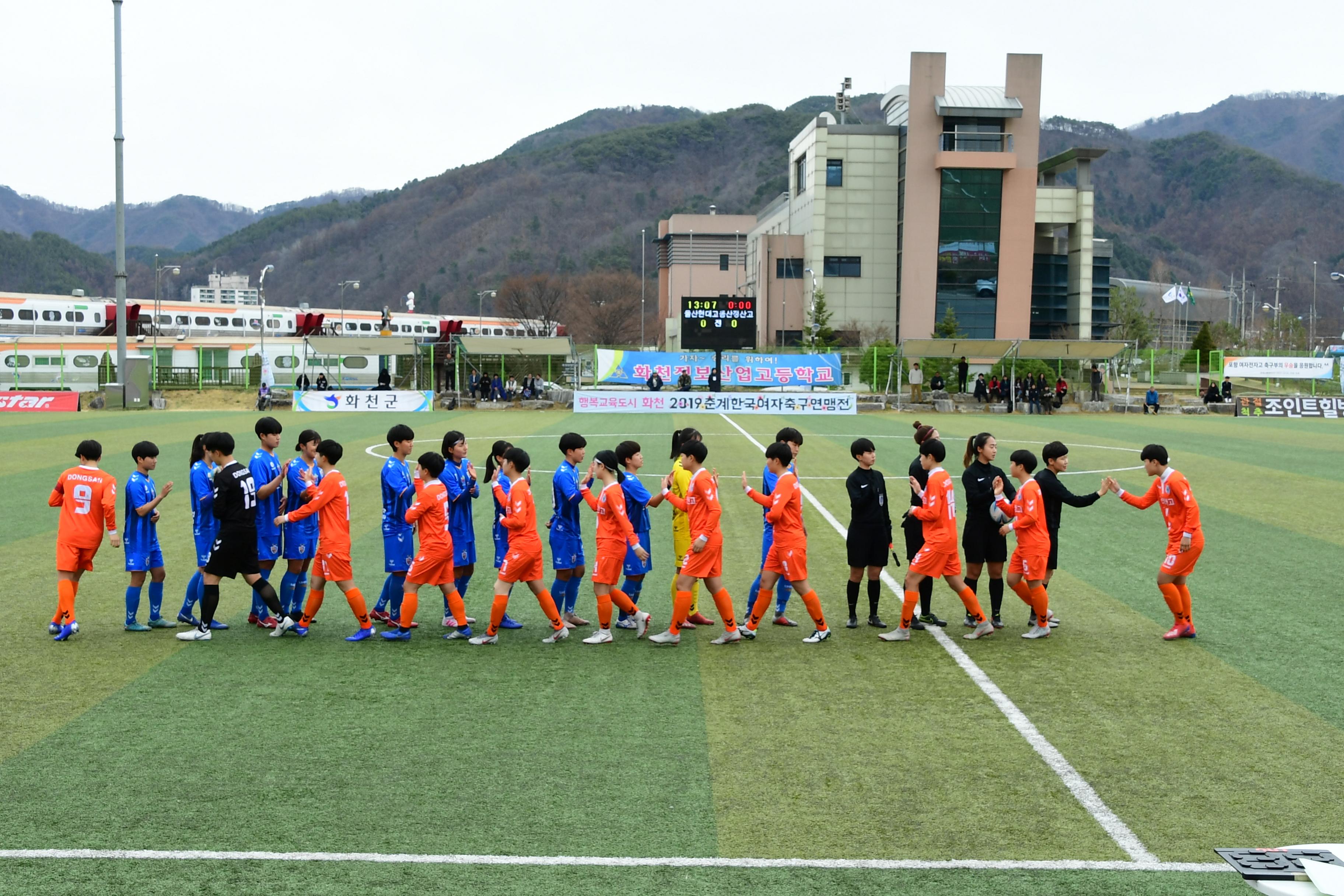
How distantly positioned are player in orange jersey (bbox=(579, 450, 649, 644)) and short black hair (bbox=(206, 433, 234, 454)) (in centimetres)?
296

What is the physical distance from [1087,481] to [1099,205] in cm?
17549

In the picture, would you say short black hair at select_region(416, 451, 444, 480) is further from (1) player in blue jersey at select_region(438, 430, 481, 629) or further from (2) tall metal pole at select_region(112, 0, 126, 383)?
(2) tall metal pole at select_region(112, 0, 126, 383)

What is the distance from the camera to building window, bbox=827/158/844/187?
74.3 metres

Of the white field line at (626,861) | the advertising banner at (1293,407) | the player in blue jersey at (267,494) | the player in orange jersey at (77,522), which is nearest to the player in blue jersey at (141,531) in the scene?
the player in orange jersey at (77,522)

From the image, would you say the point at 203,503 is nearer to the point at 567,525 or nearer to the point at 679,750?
the point at 567,525

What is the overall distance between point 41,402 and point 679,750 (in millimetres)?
44168

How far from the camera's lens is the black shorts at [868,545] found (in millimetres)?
9312

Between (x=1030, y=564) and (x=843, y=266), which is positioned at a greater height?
(x=843, y=266)

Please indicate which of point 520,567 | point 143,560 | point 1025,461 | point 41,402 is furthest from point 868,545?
point 41,402

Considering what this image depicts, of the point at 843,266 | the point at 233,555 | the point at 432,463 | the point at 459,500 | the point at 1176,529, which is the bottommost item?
the point at 233,555

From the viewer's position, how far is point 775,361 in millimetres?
50469

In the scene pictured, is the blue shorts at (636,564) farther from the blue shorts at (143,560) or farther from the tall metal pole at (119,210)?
the tall metal pole at (119,210)

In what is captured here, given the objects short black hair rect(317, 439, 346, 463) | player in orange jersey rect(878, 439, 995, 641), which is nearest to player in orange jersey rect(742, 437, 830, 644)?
player in orange jersey rect(878, 439, 995, 641)

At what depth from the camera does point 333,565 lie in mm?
9086
